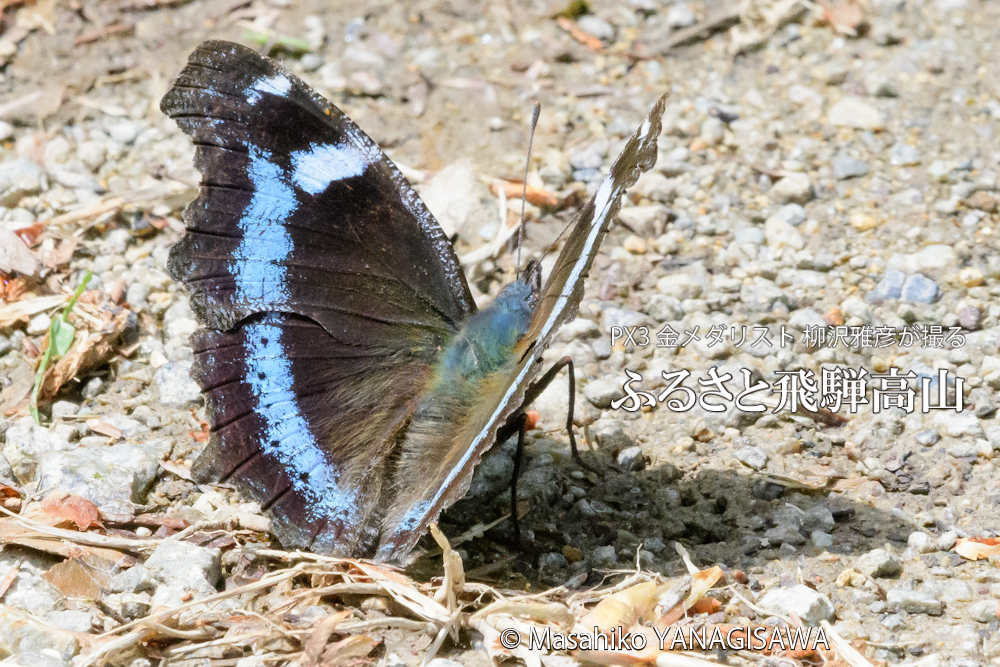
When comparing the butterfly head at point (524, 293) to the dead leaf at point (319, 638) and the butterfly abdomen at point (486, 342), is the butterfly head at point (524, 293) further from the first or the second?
the dead leaf at point (319, 638)

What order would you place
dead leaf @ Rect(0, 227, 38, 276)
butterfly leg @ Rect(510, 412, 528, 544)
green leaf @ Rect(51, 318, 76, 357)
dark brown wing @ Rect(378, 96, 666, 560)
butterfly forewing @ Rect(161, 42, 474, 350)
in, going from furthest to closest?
dead leaf @ Rect(0, 227, 38, 276) < green leaf @ Rect(51, 318, 76, 357) < butterfly forewing @ Rect(161, 42, 474, 350) < butterfly leg @ Rect(510, 412, 528, 544) < dark brown wing @ Rect(378, 96, 666, 560)

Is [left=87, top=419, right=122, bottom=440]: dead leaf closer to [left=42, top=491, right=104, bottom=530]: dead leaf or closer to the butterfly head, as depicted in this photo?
[left=42, top=491, right=104, bottom=530]: dead leaf

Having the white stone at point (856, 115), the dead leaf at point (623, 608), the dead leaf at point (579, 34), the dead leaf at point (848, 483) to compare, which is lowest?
the dead leaf at point (623, 608)

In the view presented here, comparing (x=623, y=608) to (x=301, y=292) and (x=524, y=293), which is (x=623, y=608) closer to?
(x=524, y=293)

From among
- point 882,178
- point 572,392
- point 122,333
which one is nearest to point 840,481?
point 572,392

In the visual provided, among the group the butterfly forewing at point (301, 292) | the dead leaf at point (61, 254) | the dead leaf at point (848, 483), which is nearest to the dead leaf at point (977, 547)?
the dead leaf at point (848, 483)

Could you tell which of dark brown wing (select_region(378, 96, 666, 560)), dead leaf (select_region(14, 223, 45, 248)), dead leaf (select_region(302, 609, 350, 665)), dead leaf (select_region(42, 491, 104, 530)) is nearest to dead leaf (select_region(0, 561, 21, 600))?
dead leaf (select_region(42, 491, 104, 530))

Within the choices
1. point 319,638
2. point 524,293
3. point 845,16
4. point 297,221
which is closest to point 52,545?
point 319,638
